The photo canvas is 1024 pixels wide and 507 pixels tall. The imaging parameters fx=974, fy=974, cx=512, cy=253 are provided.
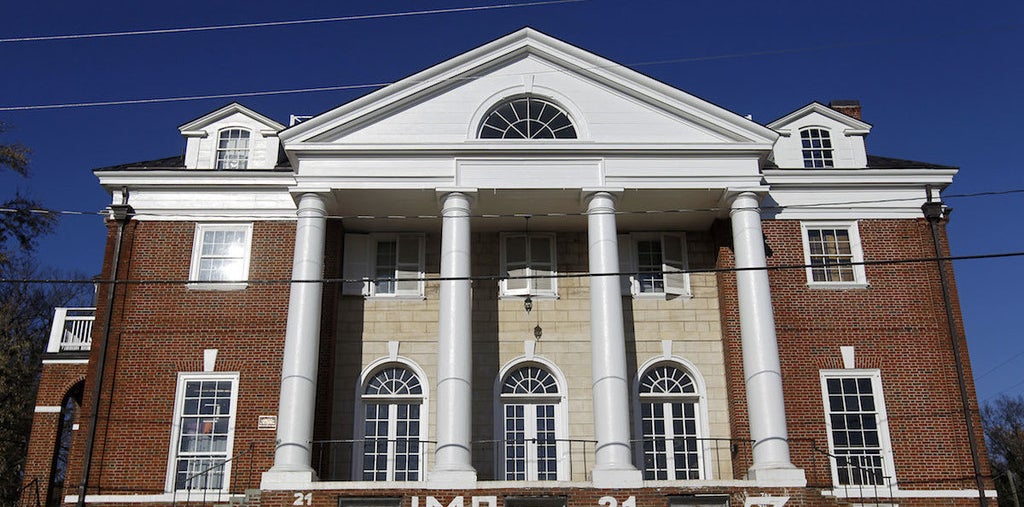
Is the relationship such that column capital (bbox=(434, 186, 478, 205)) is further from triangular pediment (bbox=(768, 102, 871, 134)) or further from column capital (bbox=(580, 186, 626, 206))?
triangular pediment (bbox=(768, 102, 871, 134))


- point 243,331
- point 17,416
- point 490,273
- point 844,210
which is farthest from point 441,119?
point 17,416

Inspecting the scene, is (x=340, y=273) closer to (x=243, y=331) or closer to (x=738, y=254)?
(x=243, y=331)

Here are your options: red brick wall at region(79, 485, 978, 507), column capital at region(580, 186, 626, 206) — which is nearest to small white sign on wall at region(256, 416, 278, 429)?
red brick wall at region(79, 485, 978, 507)

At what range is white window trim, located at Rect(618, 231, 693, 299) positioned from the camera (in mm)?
23672

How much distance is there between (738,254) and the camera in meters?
21.9

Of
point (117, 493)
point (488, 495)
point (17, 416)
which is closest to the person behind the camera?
point (488, 495)

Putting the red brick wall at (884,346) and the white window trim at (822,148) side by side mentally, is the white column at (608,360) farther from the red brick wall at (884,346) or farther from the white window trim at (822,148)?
the white window trim at (822,148)

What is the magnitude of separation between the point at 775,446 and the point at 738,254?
174 inches

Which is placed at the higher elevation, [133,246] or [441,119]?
[441,119]

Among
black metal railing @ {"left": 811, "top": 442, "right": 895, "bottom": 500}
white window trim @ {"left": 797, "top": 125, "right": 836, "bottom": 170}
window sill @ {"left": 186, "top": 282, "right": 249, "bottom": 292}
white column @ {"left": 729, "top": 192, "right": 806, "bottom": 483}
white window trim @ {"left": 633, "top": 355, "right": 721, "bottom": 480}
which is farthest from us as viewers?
white window trim @ {"left": 797, "top": 125, "right": 836, "bottom": 170}

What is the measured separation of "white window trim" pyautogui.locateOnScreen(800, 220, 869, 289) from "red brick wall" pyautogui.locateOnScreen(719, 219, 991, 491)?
0.13 m

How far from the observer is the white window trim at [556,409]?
22016 mm

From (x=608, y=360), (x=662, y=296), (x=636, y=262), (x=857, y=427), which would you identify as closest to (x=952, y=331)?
(x=857, y=427)

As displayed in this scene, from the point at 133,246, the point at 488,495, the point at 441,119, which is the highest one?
the point at 441,119
